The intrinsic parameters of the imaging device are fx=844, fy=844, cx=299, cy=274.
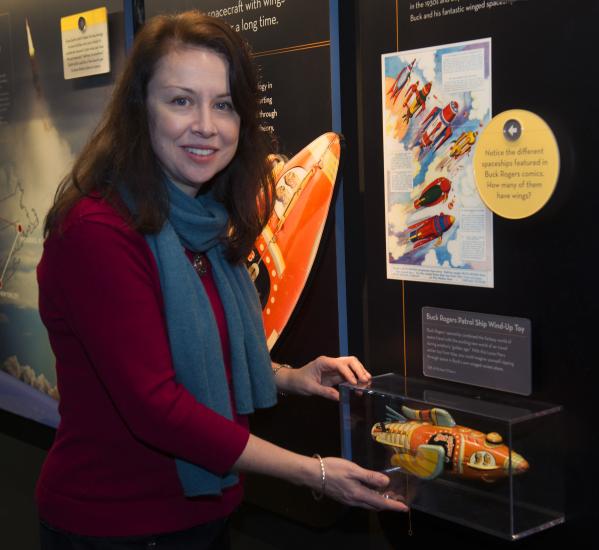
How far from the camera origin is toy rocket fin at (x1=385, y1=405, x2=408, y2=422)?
2.07 metres

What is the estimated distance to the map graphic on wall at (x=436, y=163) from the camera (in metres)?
2.09

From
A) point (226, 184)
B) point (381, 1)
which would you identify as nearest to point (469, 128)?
point (381, 1)

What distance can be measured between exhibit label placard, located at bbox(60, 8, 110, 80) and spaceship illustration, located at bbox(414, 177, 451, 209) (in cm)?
160

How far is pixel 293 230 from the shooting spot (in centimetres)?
261

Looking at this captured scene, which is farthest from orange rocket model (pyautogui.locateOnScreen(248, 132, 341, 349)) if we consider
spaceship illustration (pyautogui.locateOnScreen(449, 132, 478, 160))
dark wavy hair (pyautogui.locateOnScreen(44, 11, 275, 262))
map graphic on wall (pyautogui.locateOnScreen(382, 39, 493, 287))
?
dark wavy hair (pyautogui.locateOnScreen(44, 11, 275, 262))

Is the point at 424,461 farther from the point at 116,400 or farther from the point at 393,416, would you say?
the point at 116,400

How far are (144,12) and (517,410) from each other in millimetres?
2035

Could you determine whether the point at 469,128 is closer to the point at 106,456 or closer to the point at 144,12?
the point at 106,456

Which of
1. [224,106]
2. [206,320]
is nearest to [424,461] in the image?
[206,320]

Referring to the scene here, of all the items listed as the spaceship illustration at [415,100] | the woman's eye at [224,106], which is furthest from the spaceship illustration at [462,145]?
the woman's eye at [224,106]

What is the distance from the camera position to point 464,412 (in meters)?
1.93

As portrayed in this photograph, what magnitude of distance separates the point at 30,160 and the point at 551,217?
8.35ft

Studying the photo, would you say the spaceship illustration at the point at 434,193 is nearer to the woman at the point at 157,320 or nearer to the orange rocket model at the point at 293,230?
the orange rocket model at the point at 293,230

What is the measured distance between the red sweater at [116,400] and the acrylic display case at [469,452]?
21.1 inches
